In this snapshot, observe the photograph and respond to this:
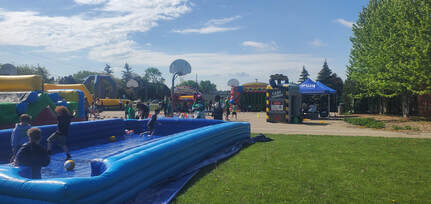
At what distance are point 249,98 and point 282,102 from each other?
1459 centimetres

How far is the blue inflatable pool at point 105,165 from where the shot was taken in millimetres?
3428

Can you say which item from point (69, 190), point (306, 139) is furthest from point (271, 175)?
point (306, 139)

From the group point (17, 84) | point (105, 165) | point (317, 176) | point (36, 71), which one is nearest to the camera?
point (105, 165)

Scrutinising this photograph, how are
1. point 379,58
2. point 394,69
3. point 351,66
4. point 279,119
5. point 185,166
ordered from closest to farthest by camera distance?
point 185,166 → point 279,119 → point 394,69 → point 379,58 → point 351,66

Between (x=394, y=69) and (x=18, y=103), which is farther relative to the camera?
(x=394, y=69)

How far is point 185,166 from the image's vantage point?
6305mm

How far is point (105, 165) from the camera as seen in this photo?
437 centimetres

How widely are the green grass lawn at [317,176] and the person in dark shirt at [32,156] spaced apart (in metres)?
2.12

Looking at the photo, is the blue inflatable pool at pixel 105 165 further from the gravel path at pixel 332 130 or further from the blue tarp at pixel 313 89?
the blue tarp at pixel 313 89

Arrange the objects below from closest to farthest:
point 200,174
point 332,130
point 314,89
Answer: point 200,174 → point 332,130 → point 314,89

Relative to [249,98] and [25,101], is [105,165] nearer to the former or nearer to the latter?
[25,101]

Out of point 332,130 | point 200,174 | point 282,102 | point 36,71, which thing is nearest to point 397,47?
point 282,102

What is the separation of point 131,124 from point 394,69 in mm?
16726

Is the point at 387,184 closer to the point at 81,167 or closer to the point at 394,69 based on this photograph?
the point at 81,167
